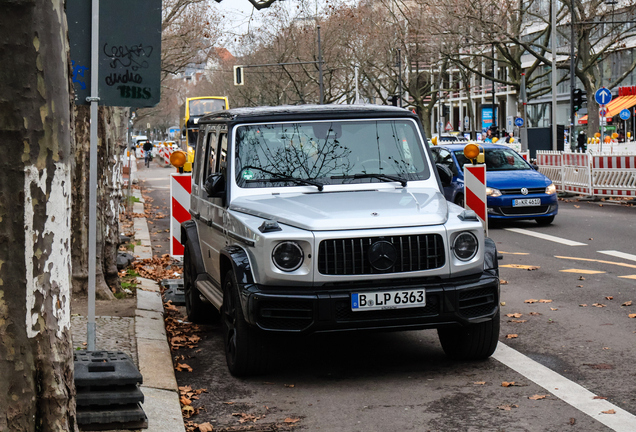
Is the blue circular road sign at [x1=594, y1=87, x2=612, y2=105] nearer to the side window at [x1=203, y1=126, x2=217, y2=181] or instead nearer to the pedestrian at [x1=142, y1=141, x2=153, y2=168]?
the side window at [x1=203, y1=126, x2=217, y2=181]

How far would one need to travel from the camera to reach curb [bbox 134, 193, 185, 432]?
509cm

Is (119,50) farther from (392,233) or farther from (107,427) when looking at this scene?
(107,427)

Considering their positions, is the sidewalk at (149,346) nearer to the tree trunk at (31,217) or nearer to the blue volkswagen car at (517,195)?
the tree trunk at (31,217)

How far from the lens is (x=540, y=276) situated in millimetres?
10555

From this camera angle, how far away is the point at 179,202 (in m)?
9.30

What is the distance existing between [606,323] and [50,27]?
576 cm

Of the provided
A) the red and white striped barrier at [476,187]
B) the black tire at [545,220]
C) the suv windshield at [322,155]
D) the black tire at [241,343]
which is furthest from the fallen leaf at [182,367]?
the black tire at [545,220]

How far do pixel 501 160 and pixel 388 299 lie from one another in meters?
12.5

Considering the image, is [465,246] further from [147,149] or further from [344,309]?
[147,149]

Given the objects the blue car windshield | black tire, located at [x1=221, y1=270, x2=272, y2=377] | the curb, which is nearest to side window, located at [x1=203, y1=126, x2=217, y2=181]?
the curb

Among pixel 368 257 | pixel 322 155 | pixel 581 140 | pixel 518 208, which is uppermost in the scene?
pixel 581 140

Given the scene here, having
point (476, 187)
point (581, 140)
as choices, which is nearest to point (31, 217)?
point (476, 187)

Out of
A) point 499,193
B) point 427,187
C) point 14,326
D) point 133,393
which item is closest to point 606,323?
point 427,187

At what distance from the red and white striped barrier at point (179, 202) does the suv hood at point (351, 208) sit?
2825mm
